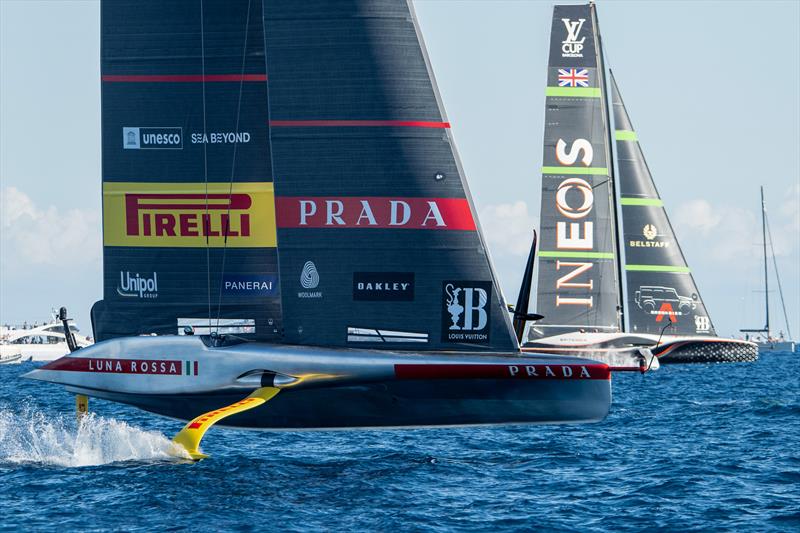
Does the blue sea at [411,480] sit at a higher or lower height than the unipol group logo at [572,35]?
lower

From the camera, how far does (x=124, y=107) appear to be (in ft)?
59.7

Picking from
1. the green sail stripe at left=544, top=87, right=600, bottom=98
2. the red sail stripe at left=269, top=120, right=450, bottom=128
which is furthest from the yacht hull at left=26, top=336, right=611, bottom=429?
the green sail stripe at left=544, top=87, right=600, bottom=98

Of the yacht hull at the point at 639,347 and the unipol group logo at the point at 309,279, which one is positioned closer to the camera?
the unipol group logo at the point at 309,279

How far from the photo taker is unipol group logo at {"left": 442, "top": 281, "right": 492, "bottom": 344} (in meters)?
16.8

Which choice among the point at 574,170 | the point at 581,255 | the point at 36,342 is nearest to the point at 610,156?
the point at 574,170

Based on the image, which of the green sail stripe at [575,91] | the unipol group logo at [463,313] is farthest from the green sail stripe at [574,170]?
the unipol group logo at [463,313]

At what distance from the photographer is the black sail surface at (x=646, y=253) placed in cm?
→ 4703

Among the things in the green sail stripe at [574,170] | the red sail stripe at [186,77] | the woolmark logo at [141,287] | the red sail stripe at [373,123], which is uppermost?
the green sail stripe at [574,170]

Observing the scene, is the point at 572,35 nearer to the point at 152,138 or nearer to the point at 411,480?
the point at 152,138

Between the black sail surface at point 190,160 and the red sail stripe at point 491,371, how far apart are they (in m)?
2.86

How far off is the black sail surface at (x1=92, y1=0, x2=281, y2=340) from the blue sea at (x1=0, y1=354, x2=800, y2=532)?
1.98 m

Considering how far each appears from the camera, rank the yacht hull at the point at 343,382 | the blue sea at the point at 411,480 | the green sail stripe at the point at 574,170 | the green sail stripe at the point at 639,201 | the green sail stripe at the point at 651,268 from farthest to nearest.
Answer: the green sail stripe at the point at 651,268 < the green sail stripe at the point at 639,201 < the green sail stripe at the point at 574,170 < the yacht hull at the point at 343,382 < the blue sea at the point at 411,480

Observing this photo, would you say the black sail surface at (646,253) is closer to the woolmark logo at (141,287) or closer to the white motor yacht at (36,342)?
the woolmark logo at (141,287)

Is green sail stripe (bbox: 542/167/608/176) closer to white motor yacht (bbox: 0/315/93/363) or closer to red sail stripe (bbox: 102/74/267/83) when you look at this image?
red sail stripe (bbox: 102/74/267/83)
